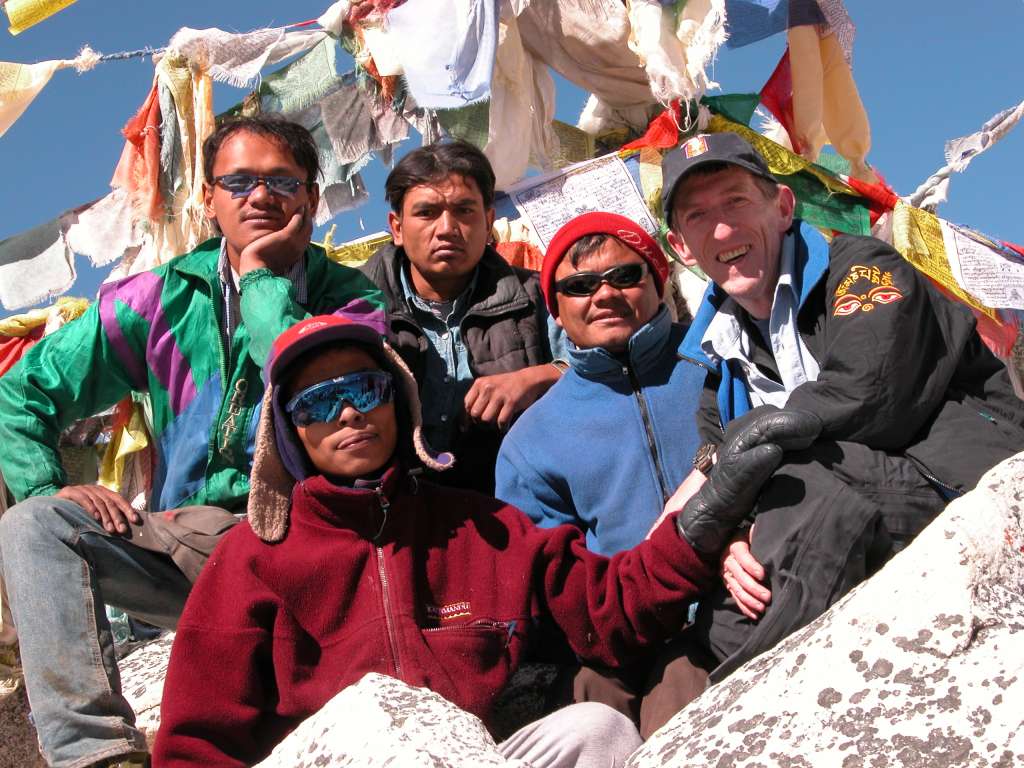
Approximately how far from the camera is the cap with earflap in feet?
10.9

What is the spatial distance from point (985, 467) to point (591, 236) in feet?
5.22

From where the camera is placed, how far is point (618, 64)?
6.64m

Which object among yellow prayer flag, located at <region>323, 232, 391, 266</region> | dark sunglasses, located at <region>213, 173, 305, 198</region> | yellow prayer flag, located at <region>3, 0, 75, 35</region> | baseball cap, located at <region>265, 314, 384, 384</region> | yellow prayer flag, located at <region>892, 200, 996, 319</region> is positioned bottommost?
yellow prayer flag, located at <region>892, 200, 996, 319</region>

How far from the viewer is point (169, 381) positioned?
4215 mm

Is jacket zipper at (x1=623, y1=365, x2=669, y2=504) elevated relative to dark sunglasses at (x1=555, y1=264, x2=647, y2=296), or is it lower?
lower

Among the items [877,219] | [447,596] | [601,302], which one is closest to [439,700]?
[447,596]

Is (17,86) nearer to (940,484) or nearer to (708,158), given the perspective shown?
(708,158)

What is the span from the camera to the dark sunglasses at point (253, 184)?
13.9 feet

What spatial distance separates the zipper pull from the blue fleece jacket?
0.54m

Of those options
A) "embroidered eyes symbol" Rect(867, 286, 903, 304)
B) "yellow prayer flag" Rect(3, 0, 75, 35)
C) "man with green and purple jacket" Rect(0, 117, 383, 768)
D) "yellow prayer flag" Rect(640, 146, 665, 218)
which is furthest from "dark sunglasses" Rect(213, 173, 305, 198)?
"yellow prayer flag" Rect(3, 0, 75, 35)

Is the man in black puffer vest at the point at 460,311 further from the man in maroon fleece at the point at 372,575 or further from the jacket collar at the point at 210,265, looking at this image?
the man in maroon fleece at the point at 372,575

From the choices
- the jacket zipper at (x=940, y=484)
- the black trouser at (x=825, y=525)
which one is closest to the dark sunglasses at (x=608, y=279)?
the black trouser at (x=825, y=525)

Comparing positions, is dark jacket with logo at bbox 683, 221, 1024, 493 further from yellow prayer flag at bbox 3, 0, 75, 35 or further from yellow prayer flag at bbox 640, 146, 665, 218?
yellow prayer flag at bbox 3, 0, 75, 35

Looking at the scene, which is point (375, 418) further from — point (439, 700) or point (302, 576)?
point (439, 700)
